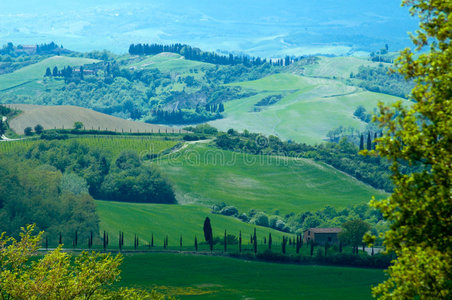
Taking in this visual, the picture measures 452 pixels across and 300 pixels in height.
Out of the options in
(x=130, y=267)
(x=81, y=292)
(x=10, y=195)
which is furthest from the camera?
(x=10, y=195)

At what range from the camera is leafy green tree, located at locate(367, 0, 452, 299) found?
80.3ft

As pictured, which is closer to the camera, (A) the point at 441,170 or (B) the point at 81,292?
(A) the point at 441,170

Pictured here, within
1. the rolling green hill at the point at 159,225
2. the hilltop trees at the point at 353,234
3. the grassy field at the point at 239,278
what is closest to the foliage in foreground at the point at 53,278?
the grassy field at the point at 239,278

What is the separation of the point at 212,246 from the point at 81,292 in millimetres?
106394

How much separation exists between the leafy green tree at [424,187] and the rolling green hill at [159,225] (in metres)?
145

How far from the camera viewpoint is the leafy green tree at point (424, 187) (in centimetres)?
2447

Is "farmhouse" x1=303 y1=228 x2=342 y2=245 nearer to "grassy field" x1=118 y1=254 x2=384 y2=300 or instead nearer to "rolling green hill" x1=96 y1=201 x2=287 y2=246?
"rolling green hill" x1=96 y1=201 x2=287 y2=246

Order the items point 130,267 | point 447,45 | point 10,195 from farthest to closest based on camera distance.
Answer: point 10,195
point 130,267
point 447,45

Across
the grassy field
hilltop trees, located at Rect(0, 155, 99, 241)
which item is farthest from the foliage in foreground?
hilltop trees, located at Rect(0, 155, 99, 241)

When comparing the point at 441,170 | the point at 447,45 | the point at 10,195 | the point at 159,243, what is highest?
the point at 447,45

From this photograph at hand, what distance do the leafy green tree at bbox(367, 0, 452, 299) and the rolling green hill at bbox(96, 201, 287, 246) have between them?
475 ft

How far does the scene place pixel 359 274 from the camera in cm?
11700

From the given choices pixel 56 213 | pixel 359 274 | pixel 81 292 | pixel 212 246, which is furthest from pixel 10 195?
pixel 81 292

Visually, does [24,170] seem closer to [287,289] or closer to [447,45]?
A: [287,289]
